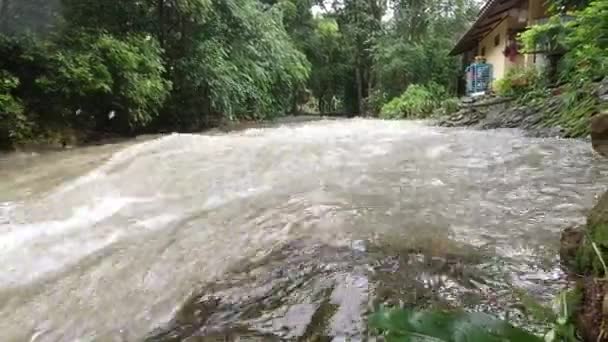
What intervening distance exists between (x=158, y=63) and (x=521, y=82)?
5800 millimetres

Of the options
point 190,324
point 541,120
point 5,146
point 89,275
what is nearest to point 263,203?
point 89,275

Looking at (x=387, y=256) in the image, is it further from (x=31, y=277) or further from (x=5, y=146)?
(x=5, y=146)

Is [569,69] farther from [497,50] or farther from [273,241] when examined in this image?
[497,50]

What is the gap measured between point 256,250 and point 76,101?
546 centimetres

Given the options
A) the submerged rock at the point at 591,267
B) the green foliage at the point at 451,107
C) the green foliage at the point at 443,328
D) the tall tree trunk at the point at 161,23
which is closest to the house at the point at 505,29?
the green foliage at the point at 451,107

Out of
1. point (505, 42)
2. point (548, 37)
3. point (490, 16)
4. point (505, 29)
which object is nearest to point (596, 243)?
point (548, 37)

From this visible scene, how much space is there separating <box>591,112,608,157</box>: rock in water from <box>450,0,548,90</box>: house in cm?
585

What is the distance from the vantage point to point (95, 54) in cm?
589

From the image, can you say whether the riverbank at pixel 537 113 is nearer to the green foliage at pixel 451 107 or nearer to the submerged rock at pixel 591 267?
the green foliage at pixel 451 107

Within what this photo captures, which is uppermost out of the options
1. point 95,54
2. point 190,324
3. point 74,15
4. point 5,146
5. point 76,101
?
point 74,15

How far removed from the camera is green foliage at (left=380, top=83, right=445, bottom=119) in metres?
12.3

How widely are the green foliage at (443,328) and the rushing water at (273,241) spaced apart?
1.81 ft

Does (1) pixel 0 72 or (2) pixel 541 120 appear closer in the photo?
(1) pixel 0 72

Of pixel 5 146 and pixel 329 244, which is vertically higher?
pixel 5 146
